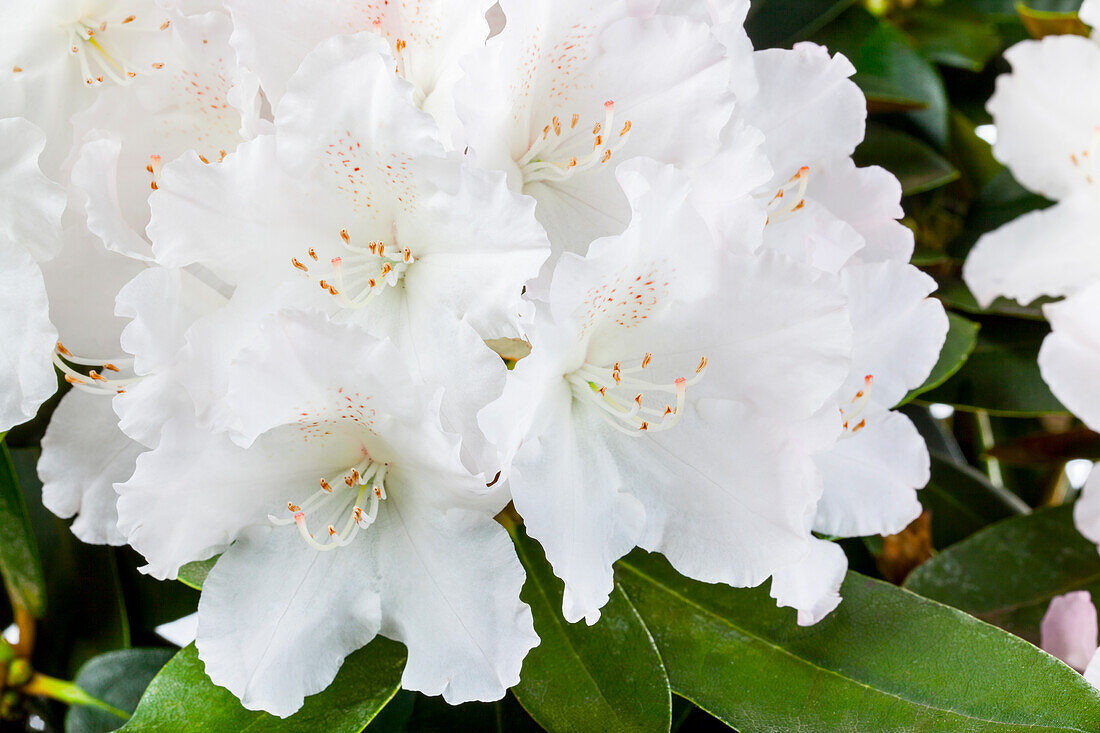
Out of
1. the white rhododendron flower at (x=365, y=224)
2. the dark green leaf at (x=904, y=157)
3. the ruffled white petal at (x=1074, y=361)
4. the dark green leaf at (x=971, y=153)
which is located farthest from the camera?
the dark green leaf at (x=971, y=153)

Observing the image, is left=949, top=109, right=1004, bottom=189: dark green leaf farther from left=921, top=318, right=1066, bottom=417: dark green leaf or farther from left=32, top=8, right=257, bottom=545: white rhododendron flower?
left=32, top=8, right=257, bottom=545: white rhododendron flower

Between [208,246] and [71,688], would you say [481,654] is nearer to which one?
A: [208,246]

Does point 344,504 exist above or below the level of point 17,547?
above

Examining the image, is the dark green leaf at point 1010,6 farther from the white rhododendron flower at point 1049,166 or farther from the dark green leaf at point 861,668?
the dark green leaf at point 861,668

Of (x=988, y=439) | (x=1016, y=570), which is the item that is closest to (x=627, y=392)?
(x=1016, y=570)

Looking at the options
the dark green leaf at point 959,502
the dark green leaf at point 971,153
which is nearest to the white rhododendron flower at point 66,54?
the dark green leaf at point 959,502

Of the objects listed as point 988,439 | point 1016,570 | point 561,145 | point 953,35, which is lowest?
point 988,439

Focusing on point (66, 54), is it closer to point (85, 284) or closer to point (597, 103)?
point (85, 284)

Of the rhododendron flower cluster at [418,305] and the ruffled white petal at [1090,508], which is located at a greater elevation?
the rhododendron flower cluster at [418,305]
